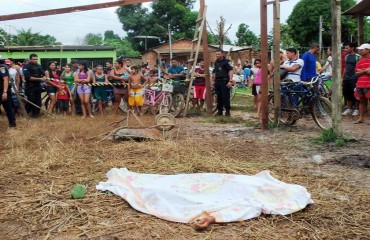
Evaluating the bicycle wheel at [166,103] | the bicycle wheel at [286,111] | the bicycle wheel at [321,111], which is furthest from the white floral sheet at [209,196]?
the bicycle wheel at [166,103]

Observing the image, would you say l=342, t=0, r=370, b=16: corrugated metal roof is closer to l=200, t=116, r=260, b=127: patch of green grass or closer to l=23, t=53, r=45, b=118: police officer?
l=200, t=116, r=260, b=127: patch of green grass

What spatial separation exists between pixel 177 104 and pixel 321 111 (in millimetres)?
4426

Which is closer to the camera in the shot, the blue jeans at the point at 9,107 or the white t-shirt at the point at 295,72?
the white t-shirt at the point at 295,72

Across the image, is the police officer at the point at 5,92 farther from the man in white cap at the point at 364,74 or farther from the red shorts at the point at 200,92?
the man in white cap at the point at 364,74

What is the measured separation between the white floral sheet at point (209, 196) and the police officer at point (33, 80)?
25.9ft

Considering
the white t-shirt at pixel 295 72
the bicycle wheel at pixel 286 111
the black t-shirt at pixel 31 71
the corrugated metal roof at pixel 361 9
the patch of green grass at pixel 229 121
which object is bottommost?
the patch of green grass at pixel 229 121

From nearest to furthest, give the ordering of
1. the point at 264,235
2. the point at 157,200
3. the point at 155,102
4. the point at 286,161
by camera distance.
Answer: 1. the point at 264,235
2. the point at 157,200
3. the point at 286,161
4. the point at 155,102

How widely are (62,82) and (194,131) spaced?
17.7 ft

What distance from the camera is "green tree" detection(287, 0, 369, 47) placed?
35.9 metres

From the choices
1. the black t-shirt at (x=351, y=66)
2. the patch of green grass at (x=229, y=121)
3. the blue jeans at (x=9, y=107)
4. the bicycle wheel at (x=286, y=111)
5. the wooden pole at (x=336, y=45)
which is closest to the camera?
the wooden pole at (x=336, y=45)

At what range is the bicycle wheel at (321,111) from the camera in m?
7.79

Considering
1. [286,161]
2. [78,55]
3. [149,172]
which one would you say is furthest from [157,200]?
[78,55]

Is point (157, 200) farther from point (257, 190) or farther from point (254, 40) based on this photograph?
point (254, 40)

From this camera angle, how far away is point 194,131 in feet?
27.1
